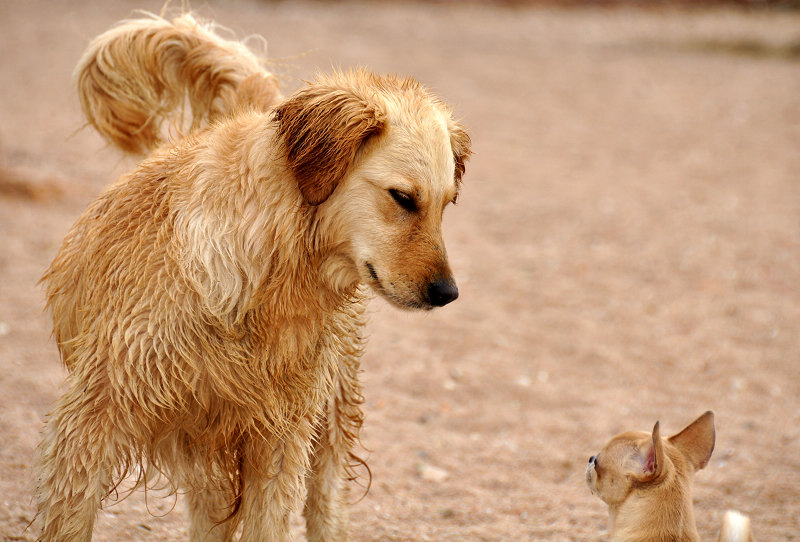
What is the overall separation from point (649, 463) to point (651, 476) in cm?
5

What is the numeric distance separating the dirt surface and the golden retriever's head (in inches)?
64.0

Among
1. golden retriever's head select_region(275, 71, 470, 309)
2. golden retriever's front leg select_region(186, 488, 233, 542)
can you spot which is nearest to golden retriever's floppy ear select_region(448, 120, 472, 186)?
golden retriever's head select_region(275, 71, 470, 309)

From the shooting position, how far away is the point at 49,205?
8.60m

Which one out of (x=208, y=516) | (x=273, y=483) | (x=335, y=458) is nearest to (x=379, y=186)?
(x=273, y=483)

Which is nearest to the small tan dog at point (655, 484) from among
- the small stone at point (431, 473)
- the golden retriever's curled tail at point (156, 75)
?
the small stone at point (431, 473)

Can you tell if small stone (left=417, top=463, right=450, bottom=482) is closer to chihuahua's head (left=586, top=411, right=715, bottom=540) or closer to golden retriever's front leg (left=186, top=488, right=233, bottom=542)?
chihuahua's head (left=586, top=411, right=715, bottom=540)

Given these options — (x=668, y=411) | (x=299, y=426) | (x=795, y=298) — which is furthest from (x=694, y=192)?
(x=299, y=426)

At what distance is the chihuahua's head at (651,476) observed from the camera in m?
3.79

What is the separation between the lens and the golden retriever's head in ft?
10.4

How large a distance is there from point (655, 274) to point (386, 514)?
447cm

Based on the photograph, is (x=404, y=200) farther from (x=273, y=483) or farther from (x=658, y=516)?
(x=658, y=516)

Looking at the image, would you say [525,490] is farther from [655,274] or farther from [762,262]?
[762,262]

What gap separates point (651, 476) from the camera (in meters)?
3.85

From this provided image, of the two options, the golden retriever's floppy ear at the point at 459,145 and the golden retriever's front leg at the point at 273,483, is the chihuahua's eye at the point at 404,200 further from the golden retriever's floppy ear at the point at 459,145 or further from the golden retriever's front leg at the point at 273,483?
the golden retriever's front leg at the point at 273,483
